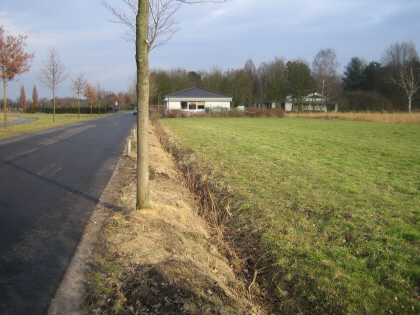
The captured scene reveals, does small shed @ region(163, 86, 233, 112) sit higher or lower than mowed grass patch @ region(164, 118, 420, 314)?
higher

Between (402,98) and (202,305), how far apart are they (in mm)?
62138

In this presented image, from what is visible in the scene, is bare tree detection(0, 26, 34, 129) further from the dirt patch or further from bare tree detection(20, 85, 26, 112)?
bare tree detection(20, 85, 26, 112)

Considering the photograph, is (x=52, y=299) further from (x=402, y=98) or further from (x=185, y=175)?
(x=402, y=98)

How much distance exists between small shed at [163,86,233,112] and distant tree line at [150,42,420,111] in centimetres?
357

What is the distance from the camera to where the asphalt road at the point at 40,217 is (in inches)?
132

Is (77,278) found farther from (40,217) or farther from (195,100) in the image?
(195,100)

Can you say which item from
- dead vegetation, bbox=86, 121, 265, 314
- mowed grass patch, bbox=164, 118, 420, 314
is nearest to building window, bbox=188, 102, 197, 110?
mowed grass patch, bbox=164, 118, 420, 314

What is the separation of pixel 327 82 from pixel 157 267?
64.3 metres

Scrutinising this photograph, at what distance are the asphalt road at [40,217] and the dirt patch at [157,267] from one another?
A: 0.27 meters

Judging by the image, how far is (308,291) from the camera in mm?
3668

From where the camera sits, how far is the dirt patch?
313cm

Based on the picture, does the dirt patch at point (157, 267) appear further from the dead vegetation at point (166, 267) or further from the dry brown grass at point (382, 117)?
the dry brown grass at point (382, 117)

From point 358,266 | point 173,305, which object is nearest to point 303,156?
point 358,266

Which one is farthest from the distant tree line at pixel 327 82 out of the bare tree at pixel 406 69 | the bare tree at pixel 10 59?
the bare tree at pixel 10 59
